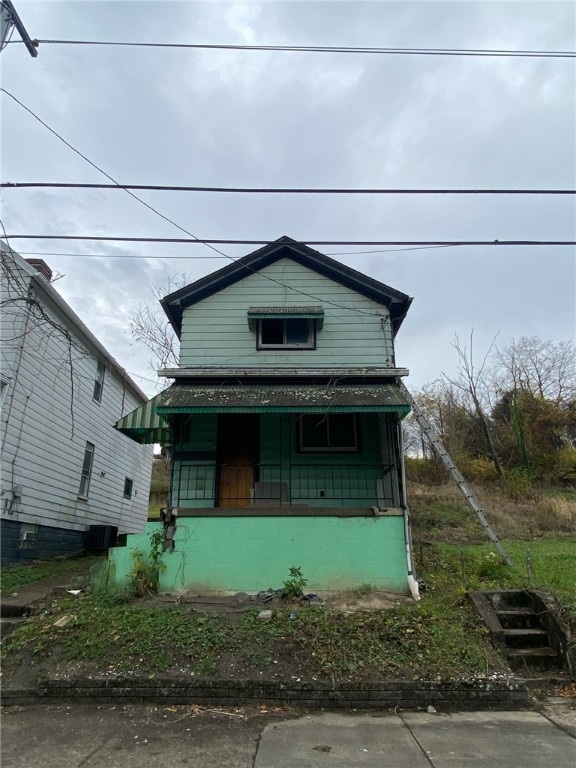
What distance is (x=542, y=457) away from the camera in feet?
66.0

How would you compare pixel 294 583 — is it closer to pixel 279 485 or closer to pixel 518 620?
pixel 279 485

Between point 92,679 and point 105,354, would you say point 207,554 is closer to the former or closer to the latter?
point 92,679

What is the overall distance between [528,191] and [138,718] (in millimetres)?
7953

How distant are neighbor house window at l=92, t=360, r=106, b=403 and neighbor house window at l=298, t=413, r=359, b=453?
296 inches

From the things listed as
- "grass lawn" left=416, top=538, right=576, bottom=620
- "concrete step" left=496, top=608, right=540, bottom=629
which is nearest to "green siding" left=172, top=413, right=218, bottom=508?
"grass lawn" left=416, top=538, right=576, bottom=620

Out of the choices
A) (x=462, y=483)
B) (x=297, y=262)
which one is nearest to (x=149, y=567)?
(x=462, y=483)

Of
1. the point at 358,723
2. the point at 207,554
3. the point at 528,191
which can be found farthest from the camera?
the point at 207,554

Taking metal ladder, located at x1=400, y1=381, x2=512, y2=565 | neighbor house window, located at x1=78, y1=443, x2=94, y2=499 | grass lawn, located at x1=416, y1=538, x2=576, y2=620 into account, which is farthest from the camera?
neighbor house window, located at x1=78, y1=443, x2=94, y2=499

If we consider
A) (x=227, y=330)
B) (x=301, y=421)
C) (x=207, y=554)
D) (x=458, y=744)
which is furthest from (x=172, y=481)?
(x=458, y=744)

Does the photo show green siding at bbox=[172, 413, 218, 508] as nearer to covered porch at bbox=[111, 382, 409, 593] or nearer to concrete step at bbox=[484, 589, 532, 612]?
covered porch at bbox=[111, 382, 409, 593]

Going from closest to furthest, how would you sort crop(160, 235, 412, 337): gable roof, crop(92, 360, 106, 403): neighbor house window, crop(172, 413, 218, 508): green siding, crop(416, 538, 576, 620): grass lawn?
crop(416, 538, 576, 620): grass lawn
crop(172, 413, 218, 508): green siding
crop(160, 235, 412, 337): gable roof
crop(92, 360, 106, 403): neighbor house window

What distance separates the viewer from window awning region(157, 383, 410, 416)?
7785 mm

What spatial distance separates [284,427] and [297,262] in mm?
4275

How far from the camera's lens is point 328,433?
945 cm
